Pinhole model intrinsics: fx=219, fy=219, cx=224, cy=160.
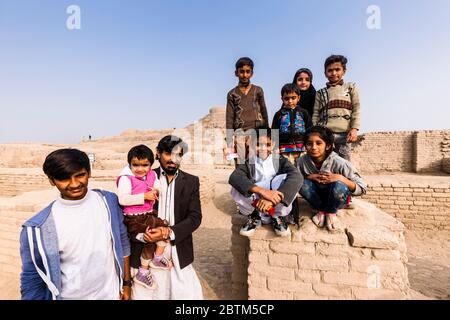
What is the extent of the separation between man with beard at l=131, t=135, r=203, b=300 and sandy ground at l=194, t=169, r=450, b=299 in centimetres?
140

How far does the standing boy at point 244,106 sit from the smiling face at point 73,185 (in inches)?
79.6

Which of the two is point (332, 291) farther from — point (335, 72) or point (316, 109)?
point (335, 72)

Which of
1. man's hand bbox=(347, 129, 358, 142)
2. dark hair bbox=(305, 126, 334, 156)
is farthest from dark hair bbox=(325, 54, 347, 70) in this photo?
dark hair bbox=(305, 126, 334, 156)

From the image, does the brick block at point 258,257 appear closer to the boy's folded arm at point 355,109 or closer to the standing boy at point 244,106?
the standing boy at point 244,106

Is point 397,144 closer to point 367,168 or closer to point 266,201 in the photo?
point 367,168

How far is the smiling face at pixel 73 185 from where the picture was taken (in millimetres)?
1481

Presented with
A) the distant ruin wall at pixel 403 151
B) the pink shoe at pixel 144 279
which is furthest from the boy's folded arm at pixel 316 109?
the distant ruin wall at pixel 403 151

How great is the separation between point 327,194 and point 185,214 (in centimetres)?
148

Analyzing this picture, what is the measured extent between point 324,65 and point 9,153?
22201mm

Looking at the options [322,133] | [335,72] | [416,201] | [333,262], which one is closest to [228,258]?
[333,262]

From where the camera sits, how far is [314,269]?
238 cm

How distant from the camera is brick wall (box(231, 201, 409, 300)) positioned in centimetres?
221

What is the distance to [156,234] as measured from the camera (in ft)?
6.08
